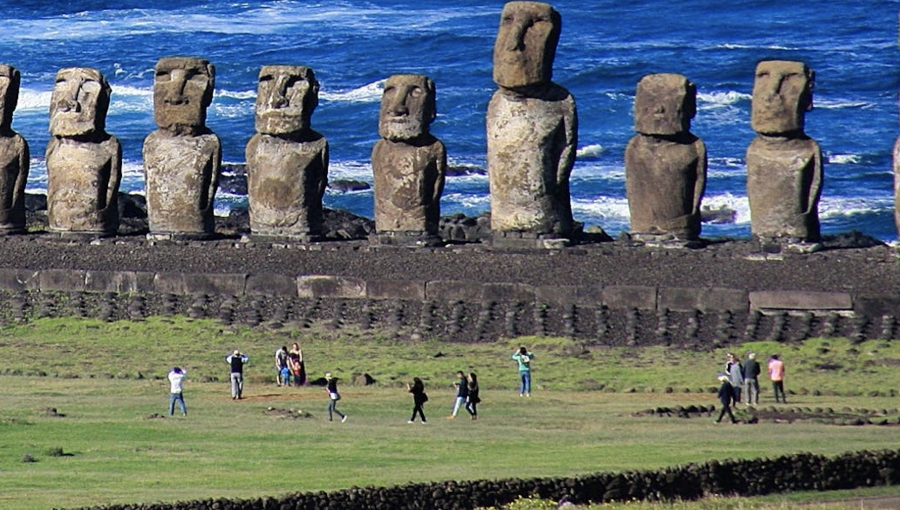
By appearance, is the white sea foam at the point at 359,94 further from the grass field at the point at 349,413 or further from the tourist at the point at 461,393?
the tourist at the point at 461,393

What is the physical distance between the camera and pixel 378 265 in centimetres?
3738

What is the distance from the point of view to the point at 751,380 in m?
30.9

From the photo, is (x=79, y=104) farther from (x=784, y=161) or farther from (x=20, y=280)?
(x=784, y=161)

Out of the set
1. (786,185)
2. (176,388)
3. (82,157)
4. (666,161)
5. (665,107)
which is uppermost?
(665,107)

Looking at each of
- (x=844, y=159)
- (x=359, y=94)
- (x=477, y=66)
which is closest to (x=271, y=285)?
(x=844, y=159)

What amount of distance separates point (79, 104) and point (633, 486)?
16.2m

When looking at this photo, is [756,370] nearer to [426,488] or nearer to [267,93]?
[426,488]

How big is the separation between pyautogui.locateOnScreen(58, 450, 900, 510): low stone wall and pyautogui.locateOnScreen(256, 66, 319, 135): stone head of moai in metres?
13.7

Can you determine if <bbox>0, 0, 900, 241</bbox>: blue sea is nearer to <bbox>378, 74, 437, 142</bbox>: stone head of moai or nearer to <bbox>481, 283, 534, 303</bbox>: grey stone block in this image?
<bbox>378, 74, 437, 142</bbox>: stone head of moai

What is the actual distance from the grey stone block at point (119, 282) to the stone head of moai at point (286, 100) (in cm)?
270

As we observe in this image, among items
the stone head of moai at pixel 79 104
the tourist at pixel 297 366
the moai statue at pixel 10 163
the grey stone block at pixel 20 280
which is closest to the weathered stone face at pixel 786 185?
the tourist at pixel 297 366

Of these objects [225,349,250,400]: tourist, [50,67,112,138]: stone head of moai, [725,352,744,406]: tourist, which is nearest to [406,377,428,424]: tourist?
[225,349,250,400]: tourist

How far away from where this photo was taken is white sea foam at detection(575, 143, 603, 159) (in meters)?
64.9

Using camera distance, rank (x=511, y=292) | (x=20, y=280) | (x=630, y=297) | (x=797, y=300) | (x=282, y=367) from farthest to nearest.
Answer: (x=20, y=280) < (x=511, y=292) < (x=630, y=297) < (x=797, y=300) < (x=282, y=367)
